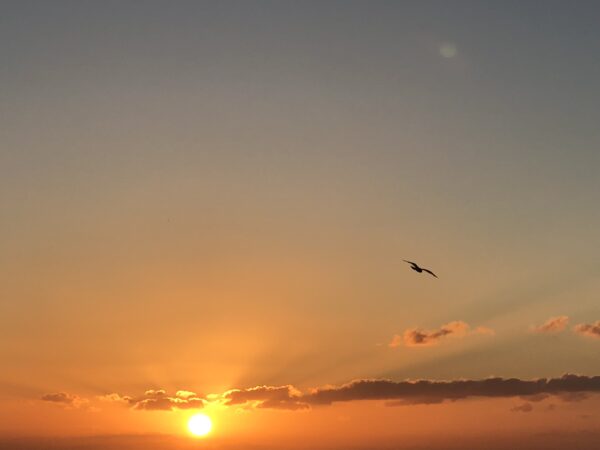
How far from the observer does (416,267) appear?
6565 inches
